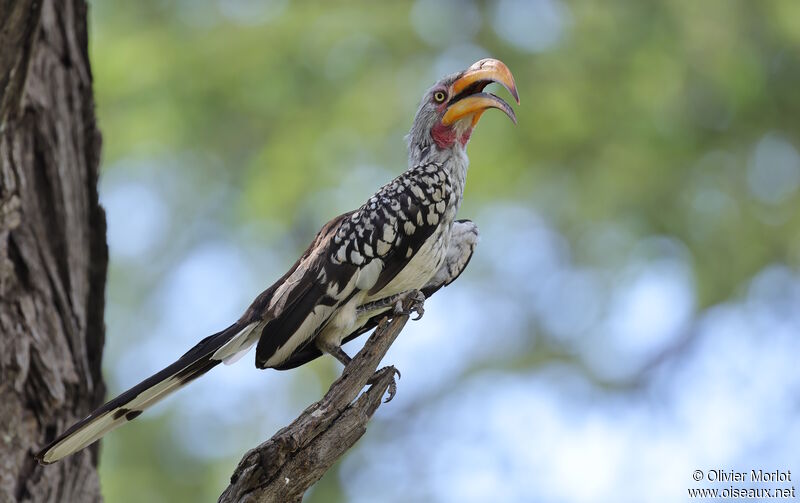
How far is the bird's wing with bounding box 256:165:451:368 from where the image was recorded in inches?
171

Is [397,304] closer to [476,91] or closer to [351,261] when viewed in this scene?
[351,261]

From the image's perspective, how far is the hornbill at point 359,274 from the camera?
14.1 ft

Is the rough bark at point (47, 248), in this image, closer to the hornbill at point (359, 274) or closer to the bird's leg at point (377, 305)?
the hornbill at point (359, 274)

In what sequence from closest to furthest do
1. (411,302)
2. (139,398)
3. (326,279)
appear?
(139,398)
(326,279)
(411,302)

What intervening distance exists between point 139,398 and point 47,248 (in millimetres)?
963

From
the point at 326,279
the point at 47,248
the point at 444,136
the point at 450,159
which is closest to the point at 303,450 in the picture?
the point at 326,279

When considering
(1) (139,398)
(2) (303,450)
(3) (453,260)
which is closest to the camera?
(2) (303,450)

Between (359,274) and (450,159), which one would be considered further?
(450,159)

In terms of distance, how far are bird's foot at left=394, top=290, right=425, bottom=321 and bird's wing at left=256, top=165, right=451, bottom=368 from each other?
0.41ft

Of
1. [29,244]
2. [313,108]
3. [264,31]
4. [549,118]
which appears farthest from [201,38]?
[29,244]

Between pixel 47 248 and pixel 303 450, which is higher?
pixel 47 248

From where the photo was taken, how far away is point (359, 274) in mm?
4461

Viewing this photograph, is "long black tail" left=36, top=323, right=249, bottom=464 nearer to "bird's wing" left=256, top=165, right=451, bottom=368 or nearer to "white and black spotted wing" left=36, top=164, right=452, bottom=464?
"white and black spotted wing" left=36, top=164, right=452, bottom=464

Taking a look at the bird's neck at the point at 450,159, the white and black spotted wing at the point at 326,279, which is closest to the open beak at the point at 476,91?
the bird's neck at the point at 450,159
